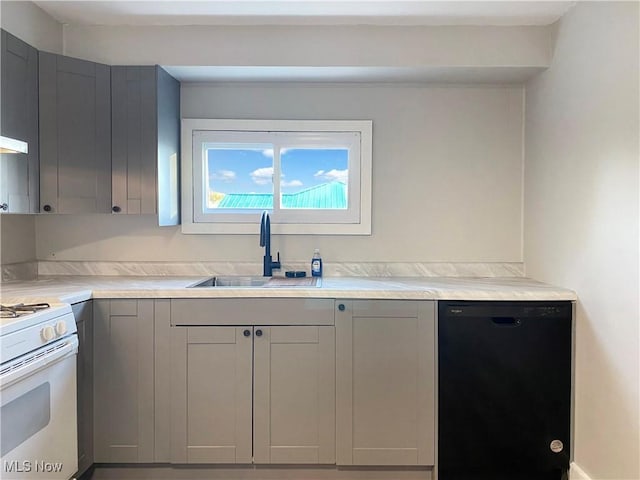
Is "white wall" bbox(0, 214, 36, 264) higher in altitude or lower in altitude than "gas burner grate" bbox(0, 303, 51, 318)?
higher

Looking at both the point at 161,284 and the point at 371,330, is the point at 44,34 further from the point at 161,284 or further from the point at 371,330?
the point at 371,330

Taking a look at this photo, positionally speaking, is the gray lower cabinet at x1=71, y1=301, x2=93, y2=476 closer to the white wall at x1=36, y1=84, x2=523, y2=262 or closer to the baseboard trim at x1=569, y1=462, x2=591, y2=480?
the white wall at x1=36, y1=84, x2=523, y2=262

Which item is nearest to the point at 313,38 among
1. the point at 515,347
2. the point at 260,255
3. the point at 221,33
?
the point at 221,33

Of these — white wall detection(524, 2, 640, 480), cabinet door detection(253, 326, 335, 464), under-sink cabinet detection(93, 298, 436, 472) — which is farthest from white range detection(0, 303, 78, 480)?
white wall detection(524, 2, 640, 480)

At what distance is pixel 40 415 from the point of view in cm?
163

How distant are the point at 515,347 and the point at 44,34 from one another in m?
2.79

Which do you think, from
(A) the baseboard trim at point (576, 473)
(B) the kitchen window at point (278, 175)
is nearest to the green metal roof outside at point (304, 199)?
(B) the kitchen window at point (278, 175)

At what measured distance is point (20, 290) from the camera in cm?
209

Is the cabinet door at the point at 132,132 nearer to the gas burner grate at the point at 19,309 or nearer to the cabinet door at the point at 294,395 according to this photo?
the gas burner grate at the point at 19,309

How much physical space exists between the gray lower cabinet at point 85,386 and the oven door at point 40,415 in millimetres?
185

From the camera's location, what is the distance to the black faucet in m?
2.59

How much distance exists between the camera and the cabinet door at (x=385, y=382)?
209 centimetres

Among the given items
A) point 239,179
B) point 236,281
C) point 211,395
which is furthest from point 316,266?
point 211,395

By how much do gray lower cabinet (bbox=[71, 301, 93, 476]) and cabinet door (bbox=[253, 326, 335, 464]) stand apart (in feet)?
2.52
